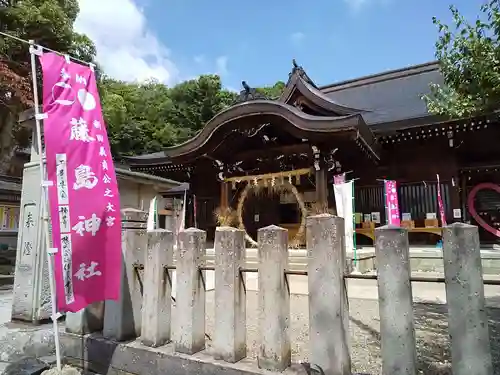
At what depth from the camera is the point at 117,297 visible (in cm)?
364

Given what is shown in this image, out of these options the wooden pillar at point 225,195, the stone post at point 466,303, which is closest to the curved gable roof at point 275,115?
the wooden pillar at point 225,195

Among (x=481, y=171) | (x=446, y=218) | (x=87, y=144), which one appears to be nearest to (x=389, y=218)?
(x=446, y=218)

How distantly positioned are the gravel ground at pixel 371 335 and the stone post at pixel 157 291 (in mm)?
963

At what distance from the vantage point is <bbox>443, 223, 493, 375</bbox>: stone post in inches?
94.9

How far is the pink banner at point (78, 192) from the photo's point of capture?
3.37 m

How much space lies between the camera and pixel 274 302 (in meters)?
3.06

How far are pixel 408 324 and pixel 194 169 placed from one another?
12.7 metres

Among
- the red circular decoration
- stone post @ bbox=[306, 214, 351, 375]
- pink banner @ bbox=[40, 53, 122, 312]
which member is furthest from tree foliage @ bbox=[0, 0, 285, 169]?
the red circular decoration

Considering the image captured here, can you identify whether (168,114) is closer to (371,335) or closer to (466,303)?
(371,335)

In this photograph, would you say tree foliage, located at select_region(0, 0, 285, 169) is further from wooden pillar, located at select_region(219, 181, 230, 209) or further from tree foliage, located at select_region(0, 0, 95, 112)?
wooden pillar, located at select_region(219, 181, 230, 209)

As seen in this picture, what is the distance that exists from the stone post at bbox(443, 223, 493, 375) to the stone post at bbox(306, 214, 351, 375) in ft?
2.44

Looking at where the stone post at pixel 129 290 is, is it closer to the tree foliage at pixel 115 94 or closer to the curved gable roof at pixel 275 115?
the curved gable roof at pixel 275 115

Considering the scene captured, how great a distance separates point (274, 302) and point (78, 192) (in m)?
2.12

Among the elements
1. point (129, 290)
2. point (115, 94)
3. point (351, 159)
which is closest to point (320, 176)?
point (351, 159)
